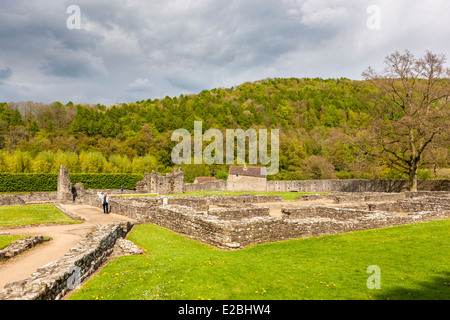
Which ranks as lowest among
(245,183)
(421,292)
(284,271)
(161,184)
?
(245,183)

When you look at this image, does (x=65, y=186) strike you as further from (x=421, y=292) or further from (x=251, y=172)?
(x=421, y=292)

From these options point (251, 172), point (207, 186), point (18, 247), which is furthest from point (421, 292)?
point (251, 172)

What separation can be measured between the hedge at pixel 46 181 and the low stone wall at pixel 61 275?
136ft

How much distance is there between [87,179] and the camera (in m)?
48.6

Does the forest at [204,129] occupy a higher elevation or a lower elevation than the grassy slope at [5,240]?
higher

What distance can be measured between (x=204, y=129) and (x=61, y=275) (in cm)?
9321

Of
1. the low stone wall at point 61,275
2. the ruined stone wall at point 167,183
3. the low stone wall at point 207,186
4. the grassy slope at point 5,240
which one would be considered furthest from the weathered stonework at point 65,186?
the low stone wall at point 61,275

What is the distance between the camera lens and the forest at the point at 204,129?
139 feet

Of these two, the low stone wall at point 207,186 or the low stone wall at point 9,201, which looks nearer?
the low stone wall at point 9,201

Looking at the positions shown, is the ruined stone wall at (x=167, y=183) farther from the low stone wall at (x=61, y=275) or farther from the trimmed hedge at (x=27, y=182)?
the low stone wall at (x=61, y=275)

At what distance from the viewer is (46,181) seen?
44688mm

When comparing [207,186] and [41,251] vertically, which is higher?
[41,251]
